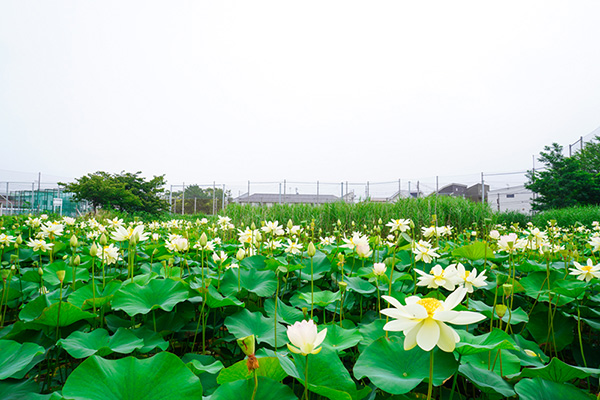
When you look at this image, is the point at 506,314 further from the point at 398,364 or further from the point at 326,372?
the point at 326,372

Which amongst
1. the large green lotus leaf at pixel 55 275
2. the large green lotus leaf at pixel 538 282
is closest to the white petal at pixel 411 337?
the large green lotus leaf at pixel 538 282

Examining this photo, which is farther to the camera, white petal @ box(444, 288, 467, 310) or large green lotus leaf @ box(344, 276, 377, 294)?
large green lotus leaf @ box(344, 276, 377, 294)

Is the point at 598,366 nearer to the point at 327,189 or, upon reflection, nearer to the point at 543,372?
the point at 543,372

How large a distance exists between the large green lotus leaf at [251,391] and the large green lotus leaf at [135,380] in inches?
1.5

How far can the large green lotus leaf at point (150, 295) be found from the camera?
0.87m

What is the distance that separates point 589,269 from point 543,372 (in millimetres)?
534

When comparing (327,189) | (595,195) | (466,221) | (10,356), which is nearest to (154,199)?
(327,189)

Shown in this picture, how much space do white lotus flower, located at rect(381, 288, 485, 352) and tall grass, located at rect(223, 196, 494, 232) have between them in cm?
527

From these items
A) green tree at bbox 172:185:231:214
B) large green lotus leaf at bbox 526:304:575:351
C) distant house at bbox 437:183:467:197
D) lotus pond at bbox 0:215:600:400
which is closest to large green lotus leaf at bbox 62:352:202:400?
lotus pond at bbox 0:215:600:400

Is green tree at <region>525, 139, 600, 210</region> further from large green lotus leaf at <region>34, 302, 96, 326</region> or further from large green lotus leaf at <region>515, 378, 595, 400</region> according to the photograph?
large green lotus leaf at <region>34, 302, 96, 326</region>

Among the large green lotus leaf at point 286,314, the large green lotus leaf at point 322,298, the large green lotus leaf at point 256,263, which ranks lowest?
the large green lotus leaf at point 286,314

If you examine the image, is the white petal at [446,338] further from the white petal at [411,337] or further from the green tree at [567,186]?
the green tree at [567,186]

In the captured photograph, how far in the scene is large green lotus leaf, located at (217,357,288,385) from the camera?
52 centimetres

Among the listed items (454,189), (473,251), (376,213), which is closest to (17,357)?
(473,251)
